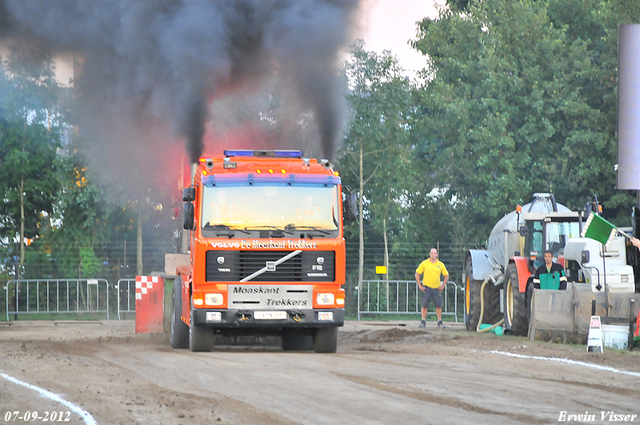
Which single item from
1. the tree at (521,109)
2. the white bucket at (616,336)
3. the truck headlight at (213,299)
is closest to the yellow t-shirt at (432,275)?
the white bucket at (616,336)

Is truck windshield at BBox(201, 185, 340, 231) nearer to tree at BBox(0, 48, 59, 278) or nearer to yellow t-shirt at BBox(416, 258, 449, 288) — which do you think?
yellow t-shirt at BBox(416, 258, 449, 288)

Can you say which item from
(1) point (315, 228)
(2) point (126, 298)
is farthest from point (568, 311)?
(2) point (126, 298)

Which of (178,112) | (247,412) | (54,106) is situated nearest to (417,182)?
(54,106)

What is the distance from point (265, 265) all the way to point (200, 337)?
1522mm

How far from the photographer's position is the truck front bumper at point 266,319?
14070 mm

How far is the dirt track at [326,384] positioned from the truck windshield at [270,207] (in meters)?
1.86

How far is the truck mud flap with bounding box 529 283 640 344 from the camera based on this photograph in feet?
52.3

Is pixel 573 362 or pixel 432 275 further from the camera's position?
pixel 432 275

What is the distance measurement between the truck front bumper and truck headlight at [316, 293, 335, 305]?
4.5 inches

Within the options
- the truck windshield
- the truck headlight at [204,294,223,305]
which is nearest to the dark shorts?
the truck windshield

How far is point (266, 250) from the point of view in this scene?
14.1 metres

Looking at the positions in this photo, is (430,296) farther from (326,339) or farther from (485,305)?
(326,339)

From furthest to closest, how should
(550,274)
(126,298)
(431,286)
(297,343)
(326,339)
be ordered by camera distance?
(126,298), (431,286), (550,274), (297,343), (326,339)

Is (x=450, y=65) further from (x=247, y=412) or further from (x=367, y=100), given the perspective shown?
(x=247, y=412)
